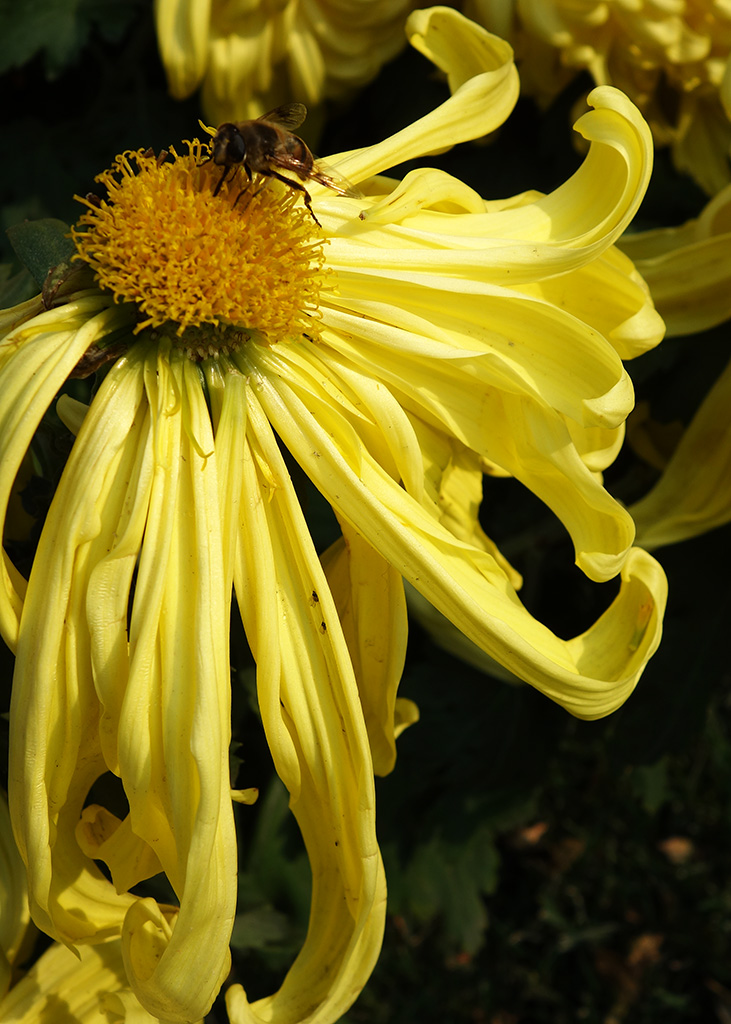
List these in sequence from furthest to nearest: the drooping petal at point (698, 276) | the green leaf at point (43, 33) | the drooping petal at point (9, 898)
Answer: the green leaf at point (43, 33) → the drooping petal at point (698, 276) → the drooping petal at point (9, 898)

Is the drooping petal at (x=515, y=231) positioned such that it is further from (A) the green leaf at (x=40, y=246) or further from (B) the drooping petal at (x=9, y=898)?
(B) the drooping petal at (x=9, y=898)

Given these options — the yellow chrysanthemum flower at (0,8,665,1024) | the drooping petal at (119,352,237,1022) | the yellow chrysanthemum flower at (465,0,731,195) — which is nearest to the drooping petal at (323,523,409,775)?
the yellow chrysanthemum flower at (0,8,665,1024)

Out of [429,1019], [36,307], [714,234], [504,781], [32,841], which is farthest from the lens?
[429,1019]

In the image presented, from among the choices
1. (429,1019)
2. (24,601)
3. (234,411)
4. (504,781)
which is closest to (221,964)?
(24,601)

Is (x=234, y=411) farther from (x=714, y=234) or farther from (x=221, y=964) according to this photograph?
(x=714, y=234)

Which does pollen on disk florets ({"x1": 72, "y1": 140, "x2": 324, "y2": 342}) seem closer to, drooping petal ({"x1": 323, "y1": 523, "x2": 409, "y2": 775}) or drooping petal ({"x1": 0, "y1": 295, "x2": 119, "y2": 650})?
drooping petal ({"x1": 0, "y1": 295, "x2": 119, "y2": 650})

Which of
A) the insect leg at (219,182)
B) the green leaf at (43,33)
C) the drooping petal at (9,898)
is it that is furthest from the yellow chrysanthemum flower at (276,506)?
the green leaf at (43,33)

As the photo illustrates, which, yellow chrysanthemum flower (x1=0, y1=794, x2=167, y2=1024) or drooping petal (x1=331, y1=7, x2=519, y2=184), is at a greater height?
drooping petal (x1=331, y1=7, x2=519, y2=184)
